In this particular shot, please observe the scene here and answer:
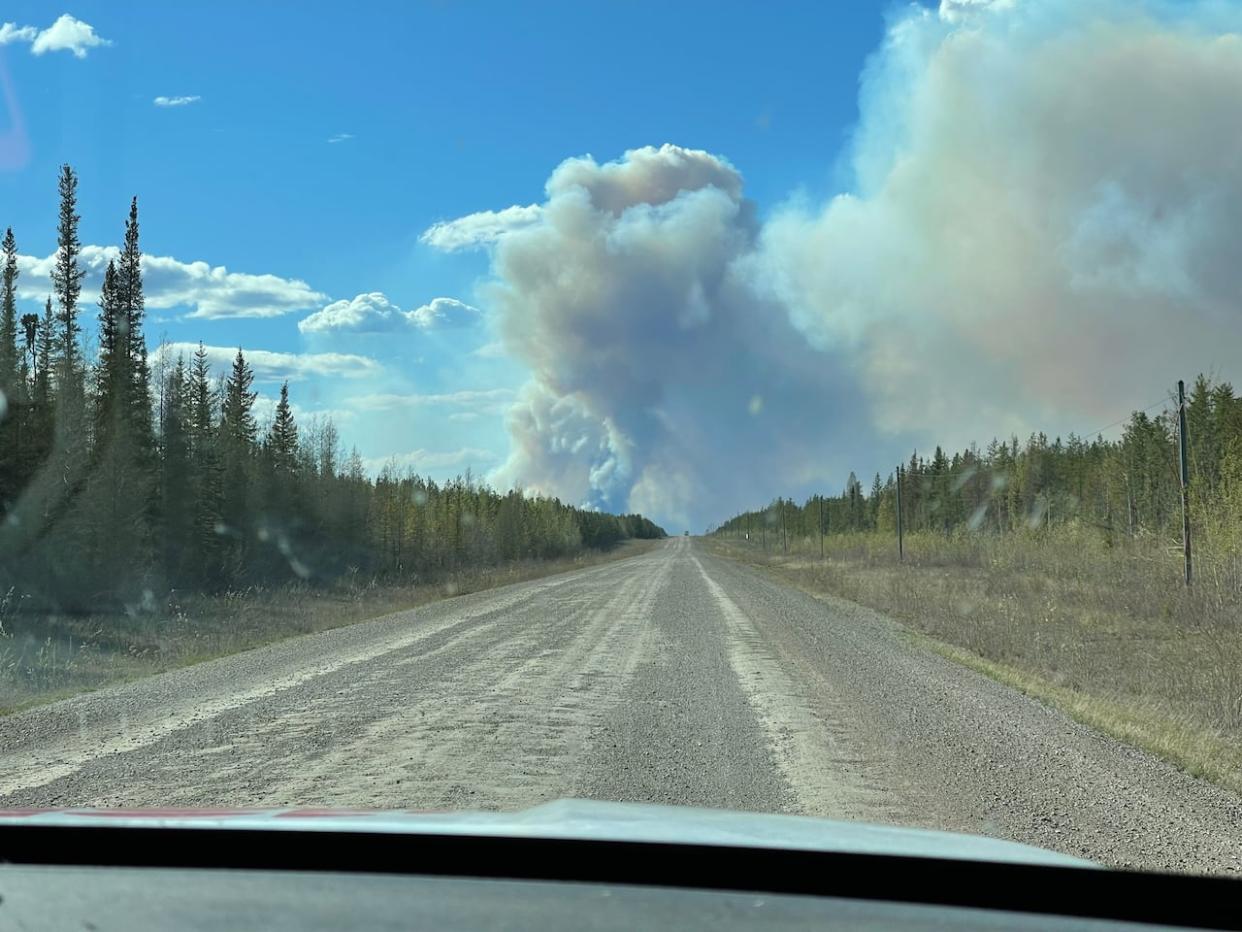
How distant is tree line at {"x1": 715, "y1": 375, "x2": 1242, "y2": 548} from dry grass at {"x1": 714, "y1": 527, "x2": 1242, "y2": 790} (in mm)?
2234

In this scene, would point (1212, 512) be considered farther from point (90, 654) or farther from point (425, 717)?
point (90, 654)

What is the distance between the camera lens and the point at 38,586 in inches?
1058

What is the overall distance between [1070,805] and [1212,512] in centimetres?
2418

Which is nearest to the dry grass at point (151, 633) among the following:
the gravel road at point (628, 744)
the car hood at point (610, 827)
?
the gravel road at point (628, 744)

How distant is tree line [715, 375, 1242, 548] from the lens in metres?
34.1

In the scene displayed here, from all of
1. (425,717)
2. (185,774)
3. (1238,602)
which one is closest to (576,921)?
(185,774)

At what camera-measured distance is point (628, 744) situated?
7.59m

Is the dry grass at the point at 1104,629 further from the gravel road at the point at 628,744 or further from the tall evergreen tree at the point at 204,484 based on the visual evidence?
the tall evergreen tree at the point at 204,484

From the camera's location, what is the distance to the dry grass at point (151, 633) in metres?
12.5

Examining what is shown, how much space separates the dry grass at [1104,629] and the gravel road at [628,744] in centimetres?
67

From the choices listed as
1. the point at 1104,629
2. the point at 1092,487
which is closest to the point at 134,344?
the point at 1104,629

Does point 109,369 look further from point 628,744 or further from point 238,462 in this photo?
point 628,744

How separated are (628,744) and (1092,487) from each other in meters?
80.8

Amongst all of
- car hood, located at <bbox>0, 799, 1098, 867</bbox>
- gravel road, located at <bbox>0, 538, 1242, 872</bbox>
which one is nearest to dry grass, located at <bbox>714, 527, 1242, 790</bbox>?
gravel road, located at <bbox>0, 538, 1242, 872</bbox>
